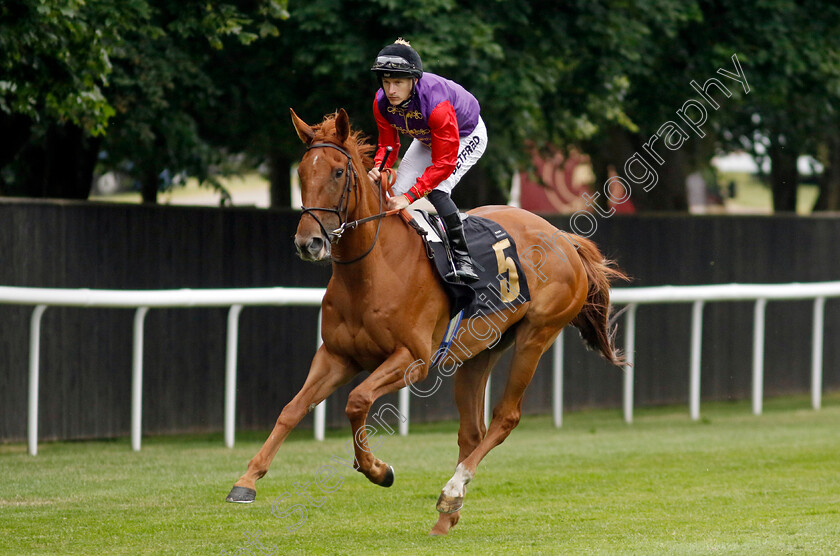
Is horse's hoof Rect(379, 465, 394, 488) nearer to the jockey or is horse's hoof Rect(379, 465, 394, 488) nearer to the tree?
the jockey

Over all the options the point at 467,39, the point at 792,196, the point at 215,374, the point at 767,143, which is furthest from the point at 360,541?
the point at 792,196

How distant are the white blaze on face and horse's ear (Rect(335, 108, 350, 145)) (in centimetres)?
176

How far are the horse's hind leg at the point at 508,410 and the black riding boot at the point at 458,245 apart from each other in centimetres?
72

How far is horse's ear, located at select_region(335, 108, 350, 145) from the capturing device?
17.3ft

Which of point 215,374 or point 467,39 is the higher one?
point 467,39

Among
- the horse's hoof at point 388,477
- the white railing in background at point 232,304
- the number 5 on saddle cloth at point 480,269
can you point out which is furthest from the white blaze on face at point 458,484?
the white railing in background at point 232,304

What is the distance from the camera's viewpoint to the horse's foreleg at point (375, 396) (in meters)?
5.34

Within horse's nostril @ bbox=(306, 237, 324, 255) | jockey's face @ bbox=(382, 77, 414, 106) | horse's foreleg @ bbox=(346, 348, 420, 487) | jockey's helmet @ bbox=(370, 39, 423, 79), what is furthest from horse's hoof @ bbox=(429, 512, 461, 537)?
jockey's helmet @ bbox=(370, 39, 423, 79)

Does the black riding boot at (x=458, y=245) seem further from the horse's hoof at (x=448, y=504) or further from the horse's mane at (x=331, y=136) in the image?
the horse's hoof at (x=448, y=504)

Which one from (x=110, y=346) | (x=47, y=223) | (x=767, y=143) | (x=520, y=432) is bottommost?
(x=520, y=432)

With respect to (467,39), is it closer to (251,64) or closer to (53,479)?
(251,64)

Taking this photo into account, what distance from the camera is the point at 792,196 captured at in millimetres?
18453

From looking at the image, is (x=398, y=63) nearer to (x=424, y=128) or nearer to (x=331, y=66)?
(x=424, y=128)

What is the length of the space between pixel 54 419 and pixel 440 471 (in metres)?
3.01
